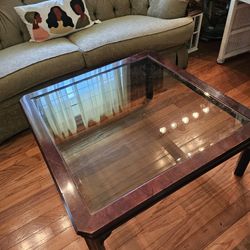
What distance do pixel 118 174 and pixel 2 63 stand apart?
3.14 ft

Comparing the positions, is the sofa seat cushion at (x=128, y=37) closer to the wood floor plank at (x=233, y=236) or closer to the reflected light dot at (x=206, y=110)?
the reflected light dot at (x=206, y=110)

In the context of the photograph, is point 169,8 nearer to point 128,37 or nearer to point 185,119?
point 128,37

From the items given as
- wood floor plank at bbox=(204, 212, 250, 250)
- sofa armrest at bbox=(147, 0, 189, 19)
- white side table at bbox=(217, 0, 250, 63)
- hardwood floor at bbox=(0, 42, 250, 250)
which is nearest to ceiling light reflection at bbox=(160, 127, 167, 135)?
hardwood floor at bbox=(0, 42, 250, 250)

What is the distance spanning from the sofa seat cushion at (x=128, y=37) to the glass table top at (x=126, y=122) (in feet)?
0.97

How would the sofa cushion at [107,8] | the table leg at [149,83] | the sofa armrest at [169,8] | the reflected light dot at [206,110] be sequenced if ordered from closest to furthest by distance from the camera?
1. the reflected light dot at [206,110]
2. the table leg at [149,83]
3. the sofa armrest at [169,8]
4. the sofa cushion at [107,8]

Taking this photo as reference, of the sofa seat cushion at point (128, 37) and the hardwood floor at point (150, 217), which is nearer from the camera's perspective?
the hardwood floor at point (150, 217)

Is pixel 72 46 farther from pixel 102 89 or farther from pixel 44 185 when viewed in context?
pixel 44 185

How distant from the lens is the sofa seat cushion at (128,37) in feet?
4.94

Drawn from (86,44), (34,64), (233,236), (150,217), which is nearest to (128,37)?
(86,44)

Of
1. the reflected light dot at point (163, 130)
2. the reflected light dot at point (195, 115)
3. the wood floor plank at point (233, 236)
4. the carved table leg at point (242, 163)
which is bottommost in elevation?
the wood floor plank at point (233, 236)

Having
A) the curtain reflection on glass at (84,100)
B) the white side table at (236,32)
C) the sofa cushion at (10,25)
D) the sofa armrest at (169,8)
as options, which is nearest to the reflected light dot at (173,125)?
the curtain reflection on glass at (84,100)

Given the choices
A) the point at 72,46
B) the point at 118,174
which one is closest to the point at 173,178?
the point at 118,174

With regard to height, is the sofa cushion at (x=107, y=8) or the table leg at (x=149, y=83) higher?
the sofa cushion at (x=107, y=8)

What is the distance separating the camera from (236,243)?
0.98 meters
